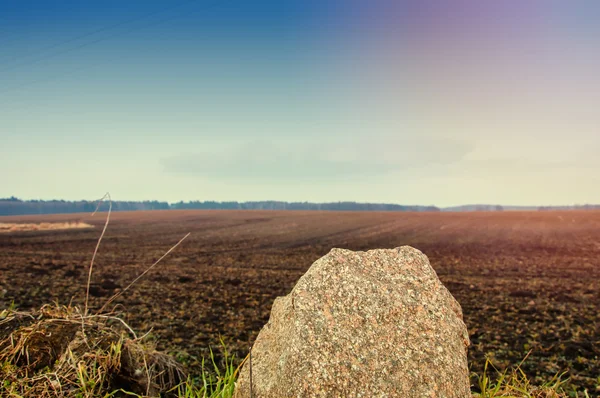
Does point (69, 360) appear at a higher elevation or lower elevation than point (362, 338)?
lower

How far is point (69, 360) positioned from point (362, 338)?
253cm

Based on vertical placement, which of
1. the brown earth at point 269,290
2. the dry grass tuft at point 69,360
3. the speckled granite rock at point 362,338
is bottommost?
the brown earth at point 269,290

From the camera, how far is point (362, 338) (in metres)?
2.60

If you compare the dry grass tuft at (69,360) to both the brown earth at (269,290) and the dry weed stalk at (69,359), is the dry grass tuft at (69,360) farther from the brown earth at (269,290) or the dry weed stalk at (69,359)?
the brown earth at (269,290)

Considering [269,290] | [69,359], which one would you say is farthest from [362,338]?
[269,290]

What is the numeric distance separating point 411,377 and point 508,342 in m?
8.17

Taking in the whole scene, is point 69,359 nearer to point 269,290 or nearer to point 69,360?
point 69,360

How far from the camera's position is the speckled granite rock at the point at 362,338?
2.43 meters

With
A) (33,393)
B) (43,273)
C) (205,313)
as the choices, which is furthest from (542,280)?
(43,273)

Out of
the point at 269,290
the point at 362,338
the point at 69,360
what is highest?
the point at 362,338

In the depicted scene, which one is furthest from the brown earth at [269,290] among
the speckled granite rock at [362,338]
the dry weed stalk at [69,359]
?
the speckled granite rock at [362,338]

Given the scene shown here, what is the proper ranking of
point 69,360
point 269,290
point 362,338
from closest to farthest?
point 362,338 → point 69,360 → point 269,290

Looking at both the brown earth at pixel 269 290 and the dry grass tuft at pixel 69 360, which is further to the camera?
the brown earth at pixel 269 290

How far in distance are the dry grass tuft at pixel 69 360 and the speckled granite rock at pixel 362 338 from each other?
134 centimetres
